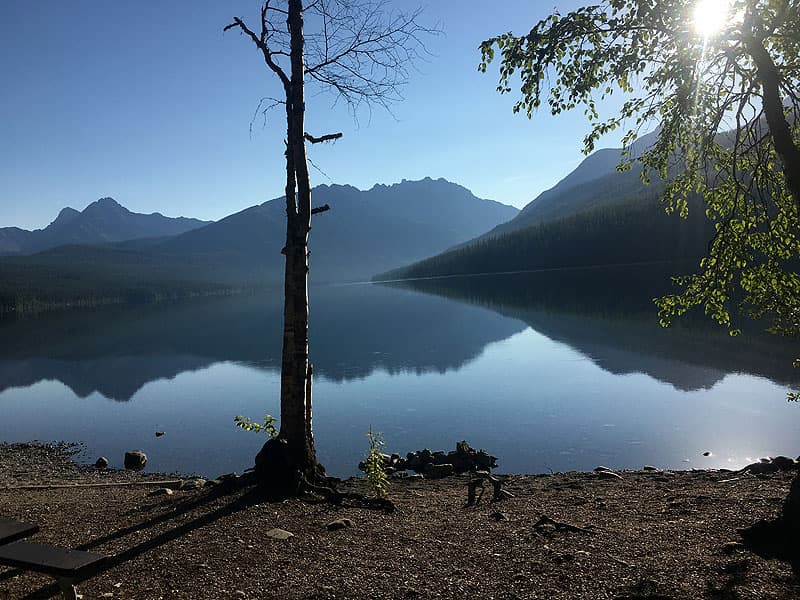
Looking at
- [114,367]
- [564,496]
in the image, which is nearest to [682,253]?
[114,367]

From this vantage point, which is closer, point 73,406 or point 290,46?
point 290,46

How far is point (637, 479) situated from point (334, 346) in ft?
116

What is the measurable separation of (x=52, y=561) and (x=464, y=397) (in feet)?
68.4

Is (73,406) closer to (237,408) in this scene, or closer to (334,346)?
(237,408)

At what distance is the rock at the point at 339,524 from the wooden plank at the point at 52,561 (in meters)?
3.31

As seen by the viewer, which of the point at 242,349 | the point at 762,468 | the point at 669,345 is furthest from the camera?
the point at 242,349

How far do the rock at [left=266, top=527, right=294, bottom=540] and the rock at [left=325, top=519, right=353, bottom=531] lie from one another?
1.89 feet

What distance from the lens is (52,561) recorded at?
4.70 metres

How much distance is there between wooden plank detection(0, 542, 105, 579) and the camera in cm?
455

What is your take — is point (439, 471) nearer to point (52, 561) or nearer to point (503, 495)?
point (503, 495)

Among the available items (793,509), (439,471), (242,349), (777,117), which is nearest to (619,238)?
(242,349)

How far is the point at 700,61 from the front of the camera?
6.40 meters

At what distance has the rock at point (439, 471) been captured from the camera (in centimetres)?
1410

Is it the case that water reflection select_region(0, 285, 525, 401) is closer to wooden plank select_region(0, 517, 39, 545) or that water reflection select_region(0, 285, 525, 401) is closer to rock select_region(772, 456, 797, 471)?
rock select_region(772, 456, 797, 471)
